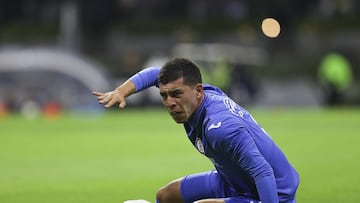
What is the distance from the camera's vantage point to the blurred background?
32.9m

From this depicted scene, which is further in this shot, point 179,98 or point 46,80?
point 46,80

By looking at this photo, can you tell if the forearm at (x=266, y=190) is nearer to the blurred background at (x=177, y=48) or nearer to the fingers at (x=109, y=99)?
the fingers at (x=109, y=99)

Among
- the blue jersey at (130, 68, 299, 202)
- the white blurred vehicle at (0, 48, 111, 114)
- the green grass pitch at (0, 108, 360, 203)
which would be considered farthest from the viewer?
the white blurred vehicle at (0, 48, 111, 114)

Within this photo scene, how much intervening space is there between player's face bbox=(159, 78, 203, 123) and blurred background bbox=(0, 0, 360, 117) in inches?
912

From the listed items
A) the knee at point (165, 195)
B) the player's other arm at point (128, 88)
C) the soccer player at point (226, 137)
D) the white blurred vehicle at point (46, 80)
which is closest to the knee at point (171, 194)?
the knee at point (165, 195)

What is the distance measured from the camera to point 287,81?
37.4 m

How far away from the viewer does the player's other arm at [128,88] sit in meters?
7.67

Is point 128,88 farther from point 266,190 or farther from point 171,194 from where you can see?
point 266,190

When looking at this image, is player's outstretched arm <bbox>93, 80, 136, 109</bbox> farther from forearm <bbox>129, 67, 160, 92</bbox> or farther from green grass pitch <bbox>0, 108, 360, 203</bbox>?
green grass pitch <bbox>0, 108, 360, 203</bbox>

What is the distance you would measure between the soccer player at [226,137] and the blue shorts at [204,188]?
5 centimetres

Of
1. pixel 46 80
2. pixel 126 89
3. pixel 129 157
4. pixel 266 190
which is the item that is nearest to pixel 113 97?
pixel 126 89

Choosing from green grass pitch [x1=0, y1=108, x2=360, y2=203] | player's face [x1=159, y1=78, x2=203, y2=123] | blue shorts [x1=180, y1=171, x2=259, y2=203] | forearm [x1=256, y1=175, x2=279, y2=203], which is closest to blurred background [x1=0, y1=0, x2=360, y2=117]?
green grass pitch [x1=0, y1=108, x2=360, y2=203]

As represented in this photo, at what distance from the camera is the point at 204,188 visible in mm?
8266

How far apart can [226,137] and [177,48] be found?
28.6 metres
